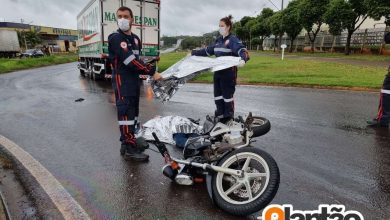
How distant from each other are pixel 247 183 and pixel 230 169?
215 mm

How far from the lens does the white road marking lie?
11.7 feet

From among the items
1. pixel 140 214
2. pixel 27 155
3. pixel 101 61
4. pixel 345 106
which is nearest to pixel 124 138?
pixel 27 155

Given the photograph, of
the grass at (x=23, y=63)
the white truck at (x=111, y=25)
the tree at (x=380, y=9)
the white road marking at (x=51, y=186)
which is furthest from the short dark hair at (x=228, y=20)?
the grass at (x=23, y=63)

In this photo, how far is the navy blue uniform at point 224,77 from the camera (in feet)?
19.8

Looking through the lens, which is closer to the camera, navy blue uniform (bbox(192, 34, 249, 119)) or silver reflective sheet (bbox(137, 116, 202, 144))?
silver reflective sheet (bbox(137, 116, 202, 144))

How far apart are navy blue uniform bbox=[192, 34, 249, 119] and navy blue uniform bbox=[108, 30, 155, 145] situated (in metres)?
1.47

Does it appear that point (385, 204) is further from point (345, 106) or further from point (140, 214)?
point (345, 106)

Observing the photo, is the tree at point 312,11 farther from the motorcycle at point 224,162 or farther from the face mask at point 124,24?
the motorcycle at point 224,162

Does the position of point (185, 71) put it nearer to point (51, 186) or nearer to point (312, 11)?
point (51, 186)

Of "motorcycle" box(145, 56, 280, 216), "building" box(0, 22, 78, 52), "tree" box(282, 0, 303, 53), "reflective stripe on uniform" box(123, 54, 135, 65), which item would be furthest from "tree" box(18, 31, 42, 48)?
"motorcycle" box(145, 56, 280, 216)

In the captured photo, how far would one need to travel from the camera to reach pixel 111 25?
14898mm

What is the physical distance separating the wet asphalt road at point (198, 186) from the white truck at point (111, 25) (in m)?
5.59

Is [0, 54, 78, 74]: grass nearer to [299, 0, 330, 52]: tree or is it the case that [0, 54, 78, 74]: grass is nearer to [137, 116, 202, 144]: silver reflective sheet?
[137, 116, 202, 144]: silver reflective sheet

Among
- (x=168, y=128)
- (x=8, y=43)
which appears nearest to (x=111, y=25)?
(x=168, y=128)
